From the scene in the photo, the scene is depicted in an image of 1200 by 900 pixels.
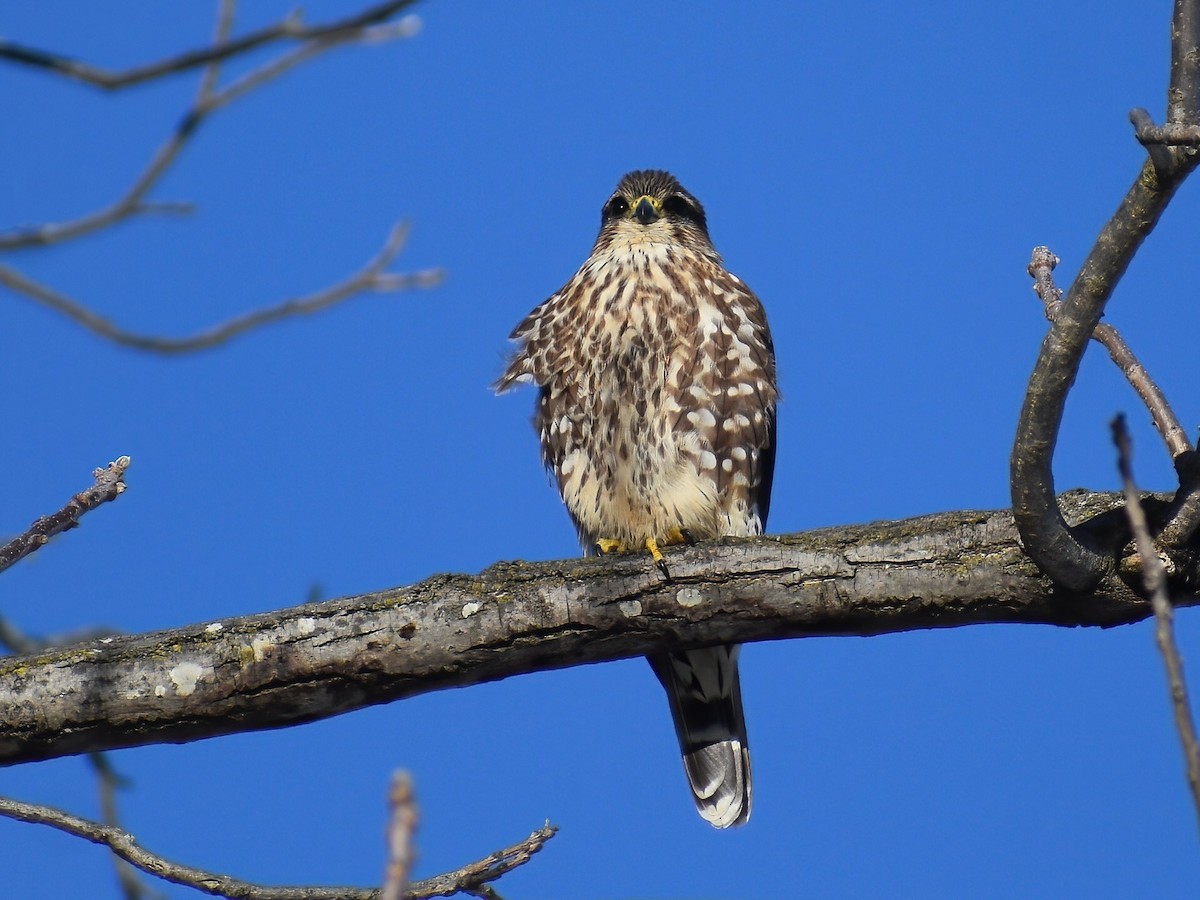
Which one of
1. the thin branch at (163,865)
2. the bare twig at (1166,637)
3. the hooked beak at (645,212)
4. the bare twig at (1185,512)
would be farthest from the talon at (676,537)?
the bare twig at (1166,637)

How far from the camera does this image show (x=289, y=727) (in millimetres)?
3324

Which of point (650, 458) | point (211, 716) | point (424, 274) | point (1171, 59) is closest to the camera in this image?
point (1171, 59)

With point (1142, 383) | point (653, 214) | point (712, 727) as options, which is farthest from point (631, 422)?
point (1142, 383)

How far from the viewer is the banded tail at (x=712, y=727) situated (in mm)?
4691

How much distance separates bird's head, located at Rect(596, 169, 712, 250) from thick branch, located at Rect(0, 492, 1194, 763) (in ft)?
7.87

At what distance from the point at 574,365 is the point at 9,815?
2.54 meters

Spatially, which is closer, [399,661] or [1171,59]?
[1171,59]

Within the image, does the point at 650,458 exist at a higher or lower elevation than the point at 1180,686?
higher

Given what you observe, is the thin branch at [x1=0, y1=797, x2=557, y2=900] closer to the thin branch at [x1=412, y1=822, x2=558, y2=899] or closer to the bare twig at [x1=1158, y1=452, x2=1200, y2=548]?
the thin branch at [x1=412, y1=822, x2=558, y2=899]

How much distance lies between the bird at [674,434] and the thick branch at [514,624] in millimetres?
1303

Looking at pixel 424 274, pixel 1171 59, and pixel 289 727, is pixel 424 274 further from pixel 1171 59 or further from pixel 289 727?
pixel 1171 59

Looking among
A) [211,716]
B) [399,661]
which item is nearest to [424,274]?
[399,661]

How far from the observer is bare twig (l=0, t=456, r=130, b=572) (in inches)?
110

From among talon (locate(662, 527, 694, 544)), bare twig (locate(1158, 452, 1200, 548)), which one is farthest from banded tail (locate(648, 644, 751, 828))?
bare twig (locate(1158, 452, 1200, 548))
